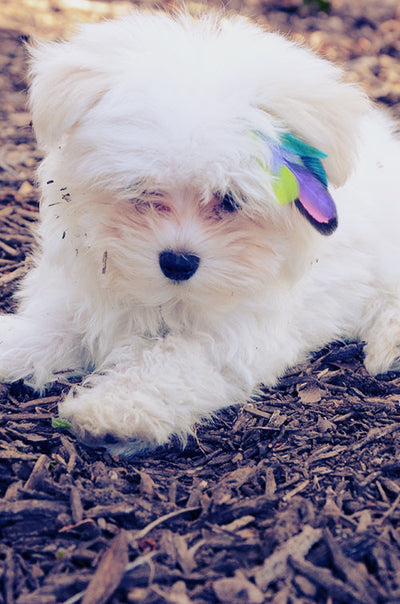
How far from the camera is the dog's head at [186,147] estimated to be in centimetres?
256

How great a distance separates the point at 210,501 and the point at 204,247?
893 mm

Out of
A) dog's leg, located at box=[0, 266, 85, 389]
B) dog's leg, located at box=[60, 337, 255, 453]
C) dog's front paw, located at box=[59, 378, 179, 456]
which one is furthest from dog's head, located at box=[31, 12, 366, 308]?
dog's leg, located at box=[0, 266, 85, 389]

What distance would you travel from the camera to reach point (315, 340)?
3.55 meters

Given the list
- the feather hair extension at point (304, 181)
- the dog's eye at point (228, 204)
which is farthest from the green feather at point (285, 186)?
the dog's eye at point (228, 204)

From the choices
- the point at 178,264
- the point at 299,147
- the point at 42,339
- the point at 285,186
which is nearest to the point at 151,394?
the point at 178,264

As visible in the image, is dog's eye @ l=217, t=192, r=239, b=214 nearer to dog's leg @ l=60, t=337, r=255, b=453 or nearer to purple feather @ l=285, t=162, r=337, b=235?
purple feather @ l=285, t=162, r=337, b=235

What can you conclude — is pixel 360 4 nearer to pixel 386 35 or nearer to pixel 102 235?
pixel 386 35

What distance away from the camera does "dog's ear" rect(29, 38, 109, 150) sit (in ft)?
8.93

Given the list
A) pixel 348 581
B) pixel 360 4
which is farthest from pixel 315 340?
pixel 360 4

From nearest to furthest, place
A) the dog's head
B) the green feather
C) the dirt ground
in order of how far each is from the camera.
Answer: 1. the dirt ground
2. the dog's head
3. the green feather

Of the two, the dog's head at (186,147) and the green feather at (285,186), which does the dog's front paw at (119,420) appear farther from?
the green feather at (285,186)

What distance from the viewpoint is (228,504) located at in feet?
8.21

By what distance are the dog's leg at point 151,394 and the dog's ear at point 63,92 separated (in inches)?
37.5

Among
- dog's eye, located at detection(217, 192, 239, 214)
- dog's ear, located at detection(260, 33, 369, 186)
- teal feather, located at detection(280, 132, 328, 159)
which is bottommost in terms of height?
dog's eye, located at detection(217, 192, 239, 214)
